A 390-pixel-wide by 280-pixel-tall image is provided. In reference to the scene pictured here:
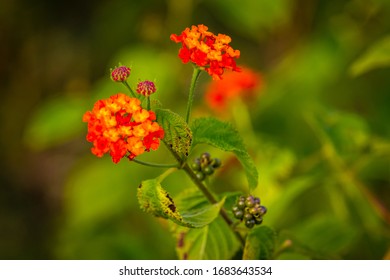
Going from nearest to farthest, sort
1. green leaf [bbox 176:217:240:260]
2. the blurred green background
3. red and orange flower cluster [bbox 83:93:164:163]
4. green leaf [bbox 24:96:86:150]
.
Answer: red and orange flower cluster [bbox 83:93:164:163] → green leaf [bbox 176:217:240:260] → the blurred green background → green leaf [bbox 24:96:86:150]

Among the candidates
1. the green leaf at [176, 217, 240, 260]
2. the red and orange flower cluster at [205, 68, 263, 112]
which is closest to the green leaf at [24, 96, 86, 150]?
the red and orange flower cluster at [205, 68, 263, 112]

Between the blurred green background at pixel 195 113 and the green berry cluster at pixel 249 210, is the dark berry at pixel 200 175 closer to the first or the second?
the green berry cluster at pixel 249 210

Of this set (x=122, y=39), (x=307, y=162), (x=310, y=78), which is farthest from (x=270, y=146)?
(x=122, y=39)

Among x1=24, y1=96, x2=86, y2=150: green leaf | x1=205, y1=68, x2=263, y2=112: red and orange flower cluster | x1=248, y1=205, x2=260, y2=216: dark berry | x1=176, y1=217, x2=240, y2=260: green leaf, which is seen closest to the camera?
x1=248, y1=205, x2=260, y2=216: dark berry

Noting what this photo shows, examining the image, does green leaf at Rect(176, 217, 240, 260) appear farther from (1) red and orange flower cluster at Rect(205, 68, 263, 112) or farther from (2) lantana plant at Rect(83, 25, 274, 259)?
(1) red and orange flower cluster at Rect(205, 68, 263, 112)

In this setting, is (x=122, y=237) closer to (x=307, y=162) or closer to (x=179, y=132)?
(x=307, y=162)

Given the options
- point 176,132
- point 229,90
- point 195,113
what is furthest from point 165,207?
point 195,113

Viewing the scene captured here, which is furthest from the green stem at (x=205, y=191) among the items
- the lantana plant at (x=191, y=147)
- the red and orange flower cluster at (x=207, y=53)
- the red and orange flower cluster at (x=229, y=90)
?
the red and orange flower cluster at (x=229, y=90)
